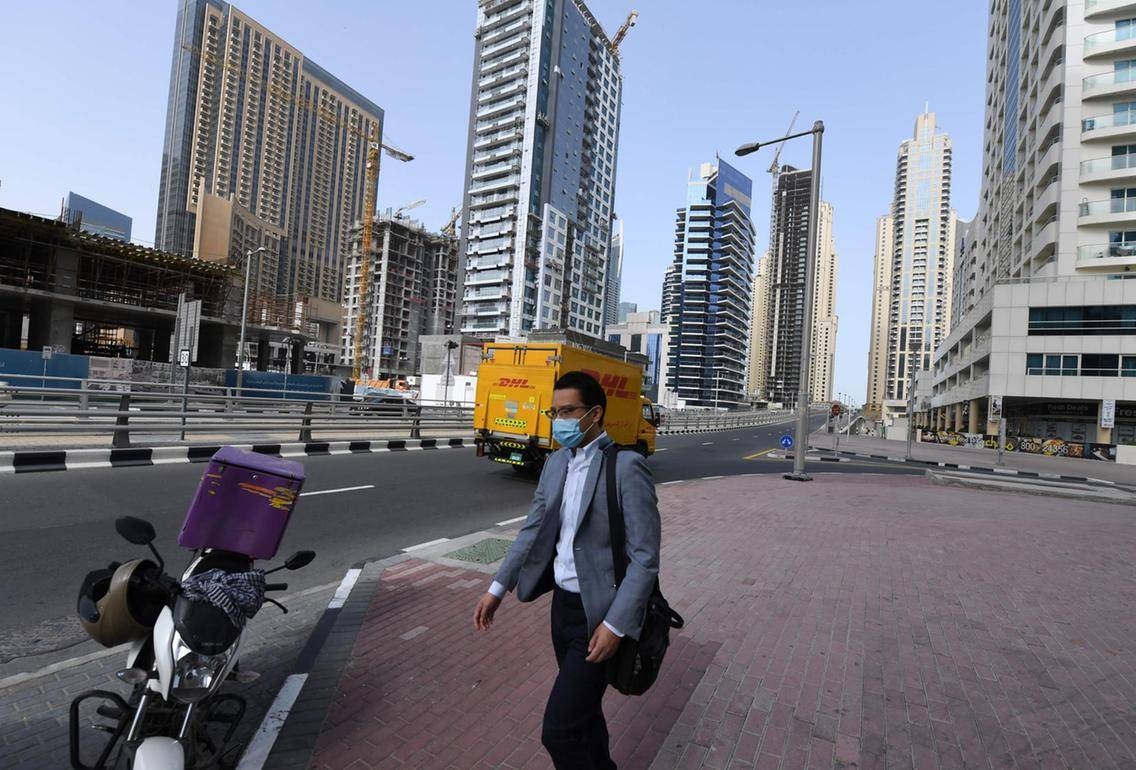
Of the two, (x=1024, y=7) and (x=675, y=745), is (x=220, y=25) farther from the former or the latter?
(x=675, y=745)

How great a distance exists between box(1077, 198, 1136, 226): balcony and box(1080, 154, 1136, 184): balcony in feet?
5.07

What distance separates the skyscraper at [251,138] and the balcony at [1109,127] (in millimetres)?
119223

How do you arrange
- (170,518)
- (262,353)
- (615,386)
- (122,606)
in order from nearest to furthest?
(122,606), (170,518), (615,386), (262,353)

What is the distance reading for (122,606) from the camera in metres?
2.28

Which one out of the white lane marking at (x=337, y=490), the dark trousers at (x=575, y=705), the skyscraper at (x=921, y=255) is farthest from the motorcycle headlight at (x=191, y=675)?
the skyscraper at (x=921, y=255)

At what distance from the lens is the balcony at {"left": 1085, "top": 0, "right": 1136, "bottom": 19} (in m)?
40.1

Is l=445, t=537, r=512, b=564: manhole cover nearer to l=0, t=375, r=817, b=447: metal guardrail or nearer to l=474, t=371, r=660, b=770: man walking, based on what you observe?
l=474, t=371, r=660, b=770: man walking

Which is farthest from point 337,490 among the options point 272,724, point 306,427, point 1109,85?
point 1109,85

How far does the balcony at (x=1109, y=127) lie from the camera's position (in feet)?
131

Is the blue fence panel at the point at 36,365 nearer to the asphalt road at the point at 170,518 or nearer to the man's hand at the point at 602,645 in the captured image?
the asphalt road at the point at 170,518

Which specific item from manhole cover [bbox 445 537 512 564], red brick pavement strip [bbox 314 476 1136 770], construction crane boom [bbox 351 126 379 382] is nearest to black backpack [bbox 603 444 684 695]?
red brick pavement strip [bbox 314 476 1136 770]

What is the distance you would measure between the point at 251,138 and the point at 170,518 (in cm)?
15388

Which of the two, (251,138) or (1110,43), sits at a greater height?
(251,138)

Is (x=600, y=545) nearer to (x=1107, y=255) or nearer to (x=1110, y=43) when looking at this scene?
(x=1107, y=255)
